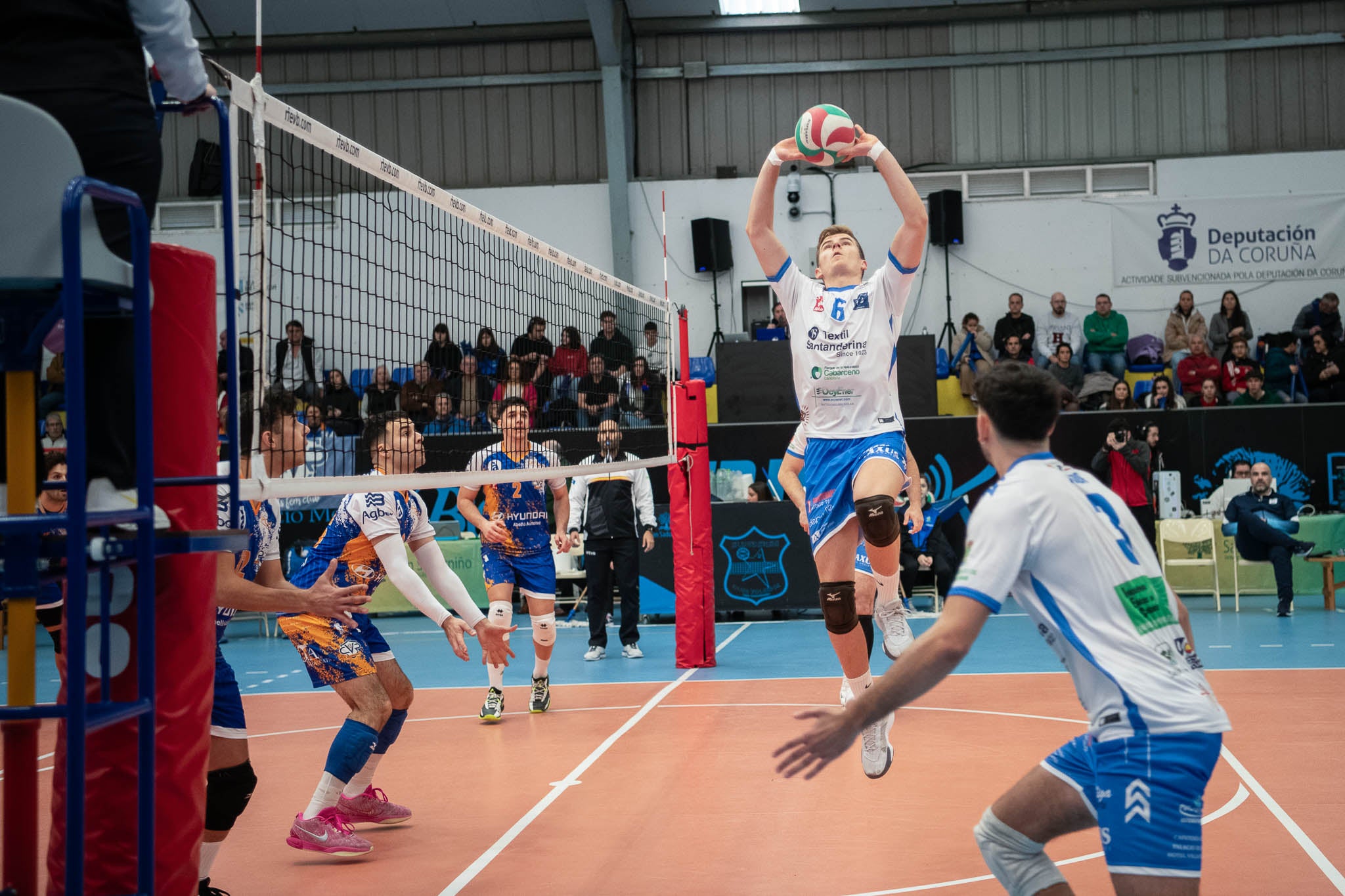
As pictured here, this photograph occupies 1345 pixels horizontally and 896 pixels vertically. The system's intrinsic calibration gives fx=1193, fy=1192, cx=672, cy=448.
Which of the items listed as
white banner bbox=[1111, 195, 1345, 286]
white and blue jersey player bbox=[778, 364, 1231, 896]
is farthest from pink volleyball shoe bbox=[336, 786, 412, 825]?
white banner bbox=[1111, 195, 1345, 286]

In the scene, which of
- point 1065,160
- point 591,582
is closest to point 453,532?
point 591,582

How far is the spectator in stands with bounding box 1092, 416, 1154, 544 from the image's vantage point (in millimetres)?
12633

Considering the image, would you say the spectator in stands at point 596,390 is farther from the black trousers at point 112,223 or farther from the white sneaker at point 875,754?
the black trousers at point 112,223

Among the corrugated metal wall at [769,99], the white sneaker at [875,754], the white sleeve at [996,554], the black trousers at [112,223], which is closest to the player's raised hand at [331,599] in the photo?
the black trousers at [112,223]

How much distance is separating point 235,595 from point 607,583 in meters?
7.25

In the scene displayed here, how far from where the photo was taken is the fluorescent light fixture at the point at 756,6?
18.0 meters

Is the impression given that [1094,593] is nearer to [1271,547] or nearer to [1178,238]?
[1271,547]

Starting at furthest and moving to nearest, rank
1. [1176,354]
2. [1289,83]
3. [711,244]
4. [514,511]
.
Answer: [1289,83]
[711,244]
[1176,354]
[514,511]

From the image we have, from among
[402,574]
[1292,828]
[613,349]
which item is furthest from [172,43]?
[613,349]

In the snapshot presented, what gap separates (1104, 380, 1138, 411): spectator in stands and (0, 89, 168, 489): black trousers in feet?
44.0

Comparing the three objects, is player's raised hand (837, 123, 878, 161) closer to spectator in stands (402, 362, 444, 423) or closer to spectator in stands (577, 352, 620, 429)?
spectator in stands (402, 362, 444, 423)

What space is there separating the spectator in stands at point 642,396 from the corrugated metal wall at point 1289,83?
9.86m

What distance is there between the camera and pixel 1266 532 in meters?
11.8

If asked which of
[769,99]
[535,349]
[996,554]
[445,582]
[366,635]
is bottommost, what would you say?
[366,635]
